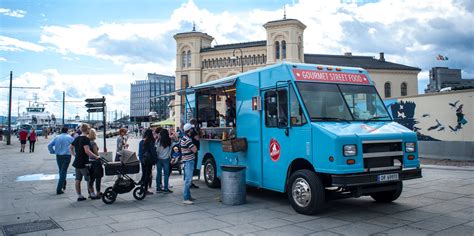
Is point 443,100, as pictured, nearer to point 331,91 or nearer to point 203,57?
point 331,91

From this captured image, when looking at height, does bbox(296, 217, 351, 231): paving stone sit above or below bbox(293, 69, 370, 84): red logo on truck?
below

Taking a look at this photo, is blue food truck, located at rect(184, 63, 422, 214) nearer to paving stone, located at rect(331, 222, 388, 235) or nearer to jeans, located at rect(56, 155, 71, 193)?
paving stone, located at rect(331, 222, 388, 235)

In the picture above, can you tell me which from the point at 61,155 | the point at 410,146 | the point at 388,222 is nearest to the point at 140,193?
the point at 61,155

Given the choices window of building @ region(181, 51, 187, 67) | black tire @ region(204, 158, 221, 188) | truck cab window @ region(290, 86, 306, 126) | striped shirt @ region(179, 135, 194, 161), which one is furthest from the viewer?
window of building @ region(181, 51, 187, 67)

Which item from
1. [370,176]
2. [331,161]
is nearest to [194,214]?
[331,161]

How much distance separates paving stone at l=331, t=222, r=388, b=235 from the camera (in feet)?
20.5

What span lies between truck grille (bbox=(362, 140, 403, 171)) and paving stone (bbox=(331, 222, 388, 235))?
3.48 ft

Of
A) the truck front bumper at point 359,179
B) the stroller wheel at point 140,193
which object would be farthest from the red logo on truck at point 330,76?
the stroller wheel at point 140,193

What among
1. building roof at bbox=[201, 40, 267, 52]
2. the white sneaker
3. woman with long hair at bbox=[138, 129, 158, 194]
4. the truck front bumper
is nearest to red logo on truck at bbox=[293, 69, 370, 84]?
the truck front bumper

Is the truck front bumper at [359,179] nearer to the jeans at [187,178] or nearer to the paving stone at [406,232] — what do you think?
the paving stone at [406,232]

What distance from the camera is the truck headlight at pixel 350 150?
6.84m

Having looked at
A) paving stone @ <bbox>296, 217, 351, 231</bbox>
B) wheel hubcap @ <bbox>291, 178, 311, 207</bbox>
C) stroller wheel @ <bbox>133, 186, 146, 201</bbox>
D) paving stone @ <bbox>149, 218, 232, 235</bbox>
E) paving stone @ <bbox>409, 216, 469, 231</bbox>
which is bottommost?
paving stone @ <bbox>149, 218, 232, 235</bbox>

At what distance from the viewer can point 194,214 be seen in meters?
7.79

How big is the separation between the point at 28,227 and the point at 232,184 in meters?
4.22
